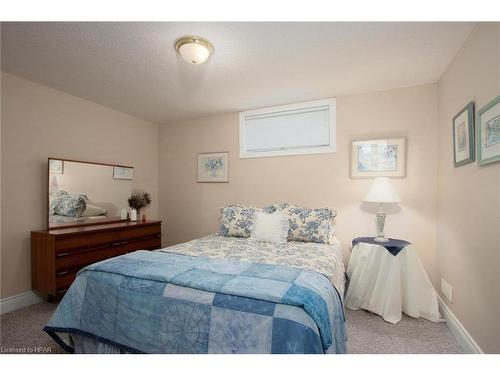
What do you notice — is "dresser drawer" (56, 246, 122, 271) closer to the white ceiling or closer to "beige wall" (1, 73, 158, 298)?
"beige wall" (1, 73, 158, 298)

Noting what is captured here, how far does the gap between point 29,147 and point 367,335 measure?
3708 mm

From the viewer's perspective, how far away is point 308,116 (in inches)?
124

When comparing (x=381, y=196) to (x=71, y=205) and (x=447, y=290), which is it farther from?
(x=71, y=205)

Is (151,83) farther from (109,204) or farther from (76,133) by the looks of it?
(109,204)

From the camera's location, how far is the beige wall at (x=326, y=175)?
2590mm

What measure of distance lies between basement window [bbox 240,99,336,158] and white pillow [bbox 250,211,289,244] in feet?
3.33

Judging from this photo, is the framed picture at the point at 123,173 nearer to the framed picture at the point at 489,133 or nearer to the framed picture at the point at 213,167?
the framed picture at the point at 213,167

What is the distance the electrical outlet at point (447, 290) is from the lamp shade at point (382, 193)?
→ 86cm
